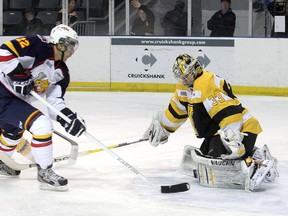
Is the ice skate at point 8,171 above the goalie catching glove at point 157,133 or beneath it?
beneath

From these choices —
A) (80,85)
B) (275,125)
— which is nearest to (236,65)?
(80,85)

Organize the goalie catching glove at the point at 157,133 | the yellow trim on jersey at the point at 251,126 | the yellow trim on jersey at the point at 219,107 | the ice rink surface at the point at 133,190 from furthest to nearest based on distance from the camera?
the goalie catching glove at the point at 157,133 → the yellow trim on jersey at the point at 251,126 → the yellow trim on jersey at the point at 219,107 → the ice rink surface at the point at 133,190

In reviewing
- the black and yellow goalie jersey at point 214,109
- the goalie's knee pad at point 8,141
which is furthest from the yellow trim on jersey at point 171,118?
the goalie's knee pad at point 8,141

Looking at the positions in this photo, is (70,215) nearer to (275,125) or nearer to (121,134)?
(121,134)

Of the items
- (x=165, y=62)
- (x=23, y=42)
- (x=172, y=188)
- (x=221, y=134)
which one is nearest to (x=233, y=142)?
(x=221, y=134)

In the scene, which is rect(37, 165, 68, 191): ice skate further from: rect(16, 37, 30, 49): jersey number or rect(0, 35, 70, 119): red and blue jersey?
rect(16, 37, 30, 49): jersey number

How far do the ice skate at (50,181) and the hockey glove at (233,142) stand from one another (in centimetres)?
81

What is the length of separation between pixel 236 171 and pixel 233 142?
6.8 inches

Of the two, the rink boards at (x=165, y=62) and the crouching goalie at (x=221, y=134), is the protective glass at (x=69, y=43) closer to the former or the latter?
the crouching goalie at (x=221, y=134)

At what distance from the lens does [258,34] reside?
8.77 m

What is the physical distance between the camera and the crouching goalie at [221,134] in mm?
3707

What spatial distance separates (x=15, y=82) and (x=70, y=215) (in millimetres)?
867

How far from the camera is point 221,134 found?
3.71m

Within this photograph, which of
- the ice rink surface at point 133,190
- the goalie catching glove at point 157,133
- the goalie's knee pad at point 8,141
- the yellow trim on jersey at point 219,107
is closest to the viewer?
the ice rink surface at point 133,190
